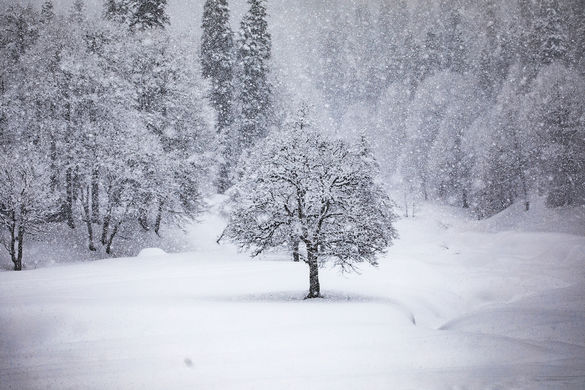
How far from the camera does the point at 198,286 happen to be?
17.8 meters

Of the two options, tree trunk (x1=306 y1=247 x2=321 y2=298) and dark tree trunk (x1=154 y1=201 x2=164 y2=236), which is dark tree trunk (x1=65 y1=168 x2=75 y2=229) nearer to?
dark tree trunk (x1=154 y1=201 x2=164 y2=236)

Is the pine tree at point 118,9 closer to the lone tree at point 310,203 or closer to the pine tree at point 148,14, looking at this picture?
the pine tree at point 148,14

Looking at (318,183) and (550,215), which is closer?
(318,183)

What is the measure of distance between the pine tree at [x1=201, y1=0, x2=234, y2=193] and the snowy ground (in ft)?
61.2

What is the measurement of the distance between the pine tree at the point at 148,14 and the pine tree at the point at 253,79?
813 cm

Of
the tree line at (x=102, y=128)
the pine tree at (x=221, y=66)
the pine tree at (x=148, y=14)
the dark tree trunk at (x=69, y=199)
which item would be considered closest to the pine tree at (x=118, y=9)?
the tree line at (x=102, y=128)

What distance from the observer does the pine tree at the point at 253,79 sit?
3903 cm

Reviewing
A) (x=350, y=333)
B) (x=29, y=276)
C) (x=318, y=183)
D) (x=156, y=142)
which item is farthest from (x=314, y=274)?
(x=156, y=142)

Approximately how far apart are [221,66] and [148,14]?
8.24 metres

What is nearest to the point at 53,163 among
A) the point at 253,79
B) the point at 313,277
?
the point at 253,79

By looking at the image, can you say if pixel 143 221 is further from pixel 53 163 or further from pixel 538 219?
pixel 538 219

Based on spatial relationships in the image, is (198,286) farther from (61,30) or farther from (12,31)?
(12,31)

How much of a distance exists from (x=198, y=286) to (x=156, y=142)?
15081 millimetres

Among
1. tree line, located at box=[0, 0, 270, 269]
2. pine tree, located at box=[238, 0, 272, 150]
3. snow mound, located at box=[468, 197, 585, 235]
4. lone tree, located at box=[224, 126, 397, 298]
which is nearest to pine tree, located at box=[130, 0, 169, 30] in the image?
tree line, located at box=[0, 0, 270, 269]
